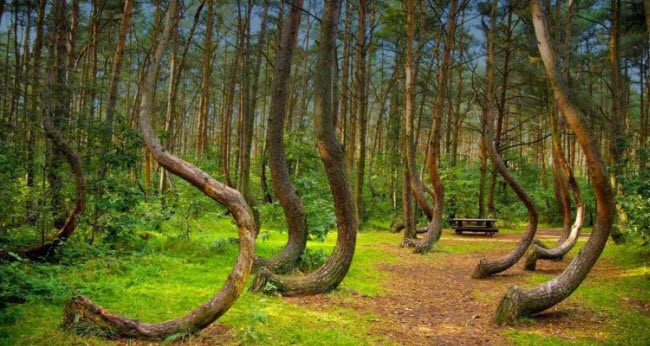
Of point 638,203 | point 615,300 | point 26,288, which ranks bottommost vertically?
point 615,300

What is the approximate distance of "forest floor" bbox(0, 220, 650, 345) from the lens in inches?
184

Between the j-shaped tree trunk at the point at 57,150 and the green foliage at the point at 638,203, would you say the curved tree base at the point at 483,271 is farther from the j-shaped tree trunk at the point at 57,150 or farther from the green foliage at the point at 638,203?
the j-shaped tree trunk at the point at 57,150

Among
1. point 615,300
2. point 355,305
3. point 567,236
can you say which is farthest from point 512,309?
point 567,236

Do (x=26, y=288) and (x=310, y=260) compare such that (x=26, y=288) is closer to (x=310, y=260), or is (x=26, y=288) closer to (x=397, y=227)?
(x=310, y=260)

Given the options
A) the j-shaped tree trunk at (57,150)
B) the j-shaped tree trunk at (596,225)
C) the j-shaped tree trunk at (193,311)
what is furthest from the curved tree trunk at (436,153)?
the j-shaped tree trunk at (193,311)

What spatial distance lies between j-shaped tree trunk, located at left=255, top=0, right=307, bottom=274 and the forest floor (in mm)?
1177

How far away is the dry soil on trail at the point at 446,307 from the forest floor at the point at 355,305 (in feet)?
0.05

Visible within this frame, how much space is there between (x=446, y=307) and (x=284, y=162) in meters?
3.70

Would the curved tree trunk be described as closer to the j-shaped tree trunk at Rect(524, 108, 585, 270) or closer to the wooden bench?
the j-shaped tree trunk at Rect(524, 108, 585, 270)

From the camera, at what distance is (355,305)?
628 centimetres

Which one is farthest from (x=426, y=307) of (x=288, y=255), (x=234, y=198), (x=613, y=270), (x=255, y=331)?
(x=613, y=270)

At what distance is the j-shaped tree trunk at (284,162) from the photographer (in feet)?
25.6

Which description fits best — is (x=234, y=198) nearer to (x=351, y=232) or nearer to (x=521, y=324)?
(x=351, y=232)

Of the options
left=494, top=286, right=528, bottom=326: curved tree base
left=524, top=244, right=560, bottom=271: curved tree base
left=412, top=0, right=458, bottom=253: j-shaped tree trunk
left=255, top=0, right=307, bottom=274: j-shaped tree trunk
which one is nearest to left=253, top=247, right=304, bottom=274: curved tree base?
left=255, top=0, right=307, bottom=274: j-shaped tree trunk
